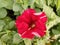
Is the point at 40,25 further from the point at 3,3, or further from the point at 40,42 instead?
the point at 3,3

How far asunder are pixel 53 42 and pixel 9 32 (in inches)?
7.8

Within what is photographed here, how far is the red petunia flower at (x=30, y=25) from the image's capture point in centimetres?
71

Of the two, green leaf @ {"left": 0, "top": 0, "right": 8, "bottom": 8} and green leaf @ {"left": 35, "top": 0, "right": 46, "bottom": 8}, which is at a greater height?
green leaf @ {"left": 0, "top": 0, "right": 8, "bottom": 8}

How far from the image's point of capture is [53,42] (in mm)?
854

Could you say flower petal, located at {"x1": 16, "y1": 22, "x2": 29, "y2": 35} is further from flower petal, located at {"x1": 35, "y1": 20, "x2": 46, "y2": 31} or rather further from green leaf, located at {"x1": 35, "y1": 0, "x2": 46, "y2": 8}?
green leaf, located at {"x1": 35, "y1": 0, "x2": 46, "y2": 8}

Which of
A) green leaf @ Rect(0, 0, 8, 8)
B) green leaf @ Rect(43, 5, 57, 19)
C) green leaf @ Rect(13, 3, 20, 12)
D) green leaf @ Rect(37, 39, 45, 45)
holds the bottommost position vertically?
green leaf @ Rect(37, 39, 45, 45)

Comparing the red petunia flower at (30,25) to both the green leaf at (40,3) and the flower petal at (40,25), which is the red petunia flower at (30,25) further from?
the green leaf at (40,3)

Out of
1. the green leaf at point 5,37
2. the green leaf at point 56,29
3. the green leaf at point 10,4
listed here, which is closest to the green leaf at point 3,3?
the green leaf at point 10,4

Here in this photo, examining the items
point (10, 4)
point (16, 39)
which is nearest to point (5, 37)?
point (16, 39)

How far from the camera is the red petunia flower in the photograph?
0.71 metres

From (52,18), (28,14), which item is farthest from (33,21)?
(52,18)

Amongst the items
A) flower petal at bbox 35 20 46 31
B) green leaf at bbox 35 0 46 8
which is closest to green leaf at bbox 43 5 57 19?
green leaf at bbox 35 0 46 8

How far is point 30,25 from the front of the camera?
738 mm

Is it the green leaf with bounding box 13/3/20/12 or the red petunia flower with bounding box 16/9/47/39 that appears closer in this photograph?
the red petunia flower with bounding box 16/9/47/39
